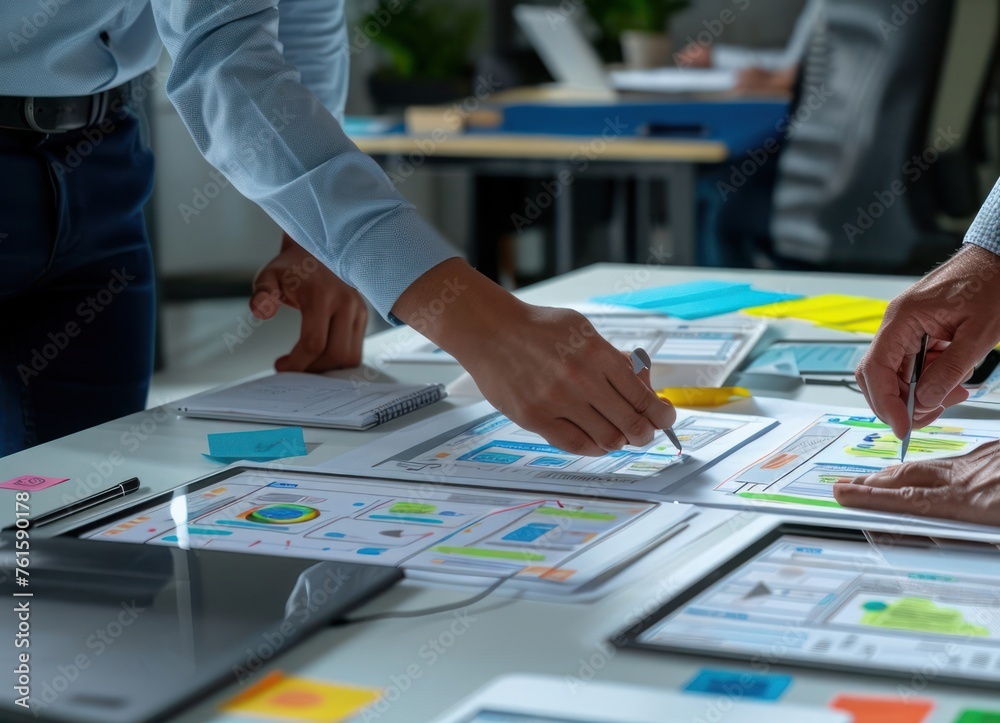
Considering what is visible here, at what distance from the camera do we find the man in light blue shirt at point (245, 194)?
1.02 meters

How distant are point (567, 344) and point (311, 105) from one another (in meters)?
0.32

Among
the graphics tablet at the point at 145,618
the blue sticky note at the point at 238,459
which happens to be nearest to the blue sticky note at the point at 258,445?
the blue sticky note at the point at 238,459

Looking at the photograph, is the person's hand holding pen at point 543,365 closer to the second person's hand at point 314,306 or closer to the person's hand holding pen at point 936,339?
the person's hand holding pen at point 936,339

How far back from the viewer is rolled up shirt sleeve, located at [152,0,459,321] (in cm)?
105

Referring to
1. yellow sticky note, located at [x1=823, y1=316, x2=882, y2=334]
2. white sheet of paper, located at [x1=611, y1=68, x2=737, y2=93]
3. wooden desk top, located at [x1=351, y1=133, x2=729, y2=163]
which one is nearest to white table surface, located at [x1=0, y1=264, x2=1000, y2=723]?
yellow sticky note, located at [x1=823, y1=316, x2=882, y2=334]

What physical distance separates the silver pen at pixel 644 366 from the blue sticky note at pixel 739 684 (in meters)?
0.40

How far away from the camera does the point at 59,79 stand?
126 cm

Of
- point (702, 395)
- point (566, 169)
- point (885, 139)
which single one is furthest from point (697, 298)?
point (566, 169)

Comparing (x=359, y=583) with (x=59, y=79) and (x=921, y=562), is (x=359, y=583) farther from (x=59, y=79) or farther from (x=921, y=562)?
→ (x=59, y=79)

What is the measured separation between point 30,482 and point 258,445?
Answer: 0.65 feet

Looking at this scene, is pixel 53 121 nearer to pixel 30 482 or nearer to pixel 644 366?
pixel 30 482

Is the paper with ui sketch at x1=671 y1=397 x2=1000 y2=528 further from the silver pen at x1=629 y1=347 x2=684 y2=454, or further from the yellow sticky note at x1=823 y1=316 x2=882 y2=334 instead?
the yellow sticky note at x1=823 y1=316 x2=882 y2=334

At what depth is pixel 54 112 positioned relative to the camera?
1278 millimetres

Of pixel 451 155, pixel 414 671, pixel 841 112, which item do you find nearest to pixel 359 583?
pixel 414 671
